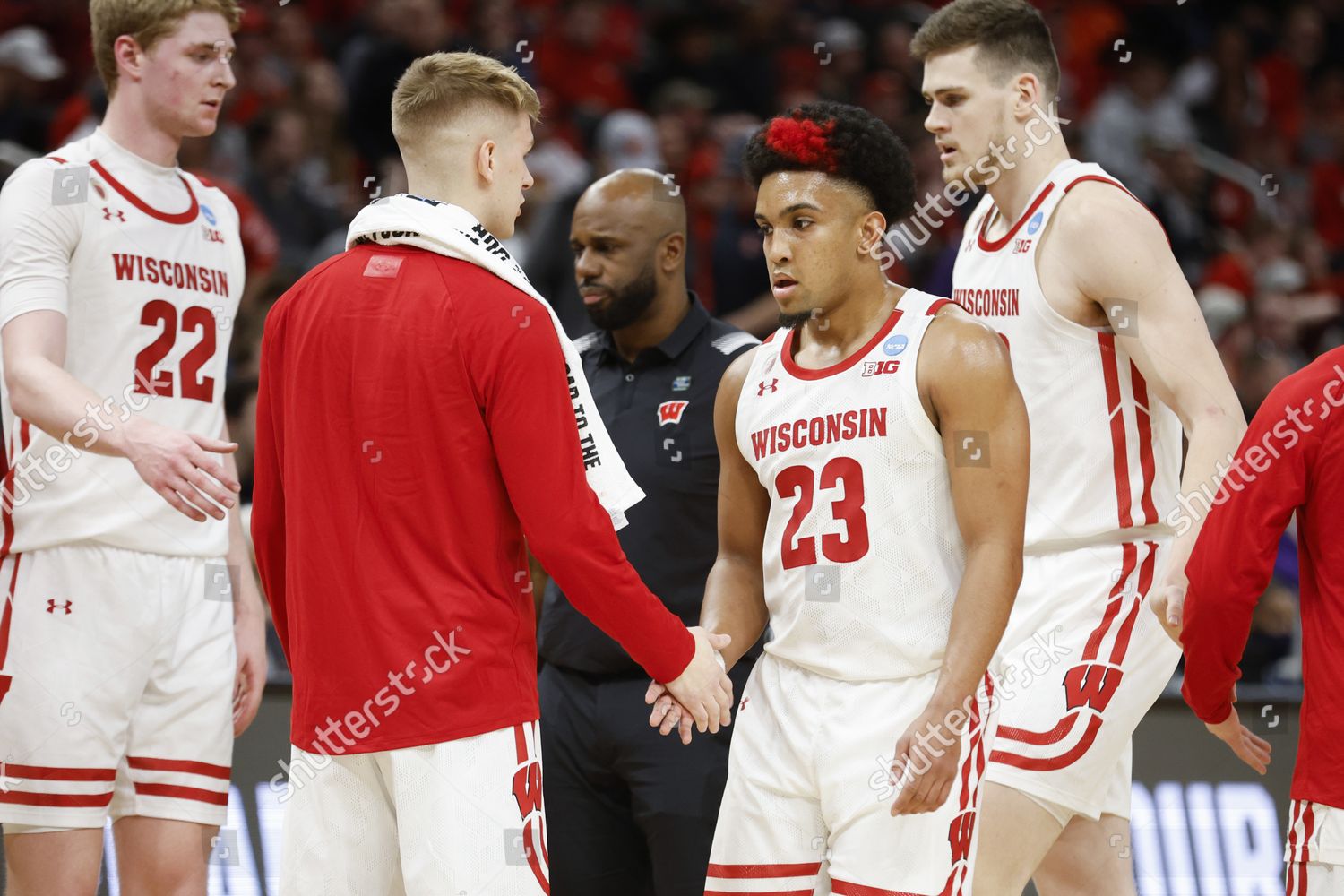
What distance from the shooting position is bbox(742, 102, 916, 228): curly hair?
3982 mm

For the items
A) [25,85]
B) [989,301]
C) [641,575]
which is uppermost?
[25,85]

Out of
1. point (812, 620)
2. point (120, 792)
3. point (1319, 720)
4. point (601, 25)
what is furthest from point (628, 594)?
point (601, 25)

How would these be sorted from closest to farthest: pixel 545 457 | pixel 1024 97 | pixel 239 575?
1. pixel 545 457
2. pixel 1024 97
3. pixel 239 575

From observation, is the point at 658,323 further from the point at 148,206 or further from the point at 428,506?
the point at 428,506

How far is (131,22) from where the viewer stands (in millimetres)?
4734

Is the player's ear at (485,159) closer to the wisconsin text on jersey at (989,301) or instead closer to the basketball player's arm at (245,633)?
the wisconsin text on jersey at (989,301)

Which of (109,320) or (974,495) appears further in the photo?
(109,320)

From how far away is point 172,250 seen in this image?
469cm

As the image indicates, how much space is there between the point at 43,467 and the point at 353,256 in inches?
54.6

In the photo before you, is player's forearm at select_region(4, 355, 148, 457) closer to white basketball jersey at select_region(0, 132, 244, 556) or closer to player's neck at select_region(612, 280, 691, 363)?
white basketball jersey at select_region(0, 132, 244, 556)

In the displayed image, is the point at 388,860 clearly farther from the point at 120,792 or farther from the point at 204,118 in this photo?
the point at 204,118

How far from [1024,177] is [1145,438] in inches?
33.4

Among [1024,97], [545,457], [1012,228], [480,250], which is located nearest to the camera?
[545,457]

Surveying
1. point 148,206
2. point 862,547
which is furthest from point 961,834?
point 148,206
